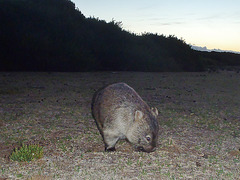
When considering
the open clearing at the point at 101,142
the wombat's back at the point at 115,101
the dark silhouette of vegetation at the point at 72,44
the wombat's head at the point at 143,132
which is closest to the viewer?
the open clearing at the point at 101,142

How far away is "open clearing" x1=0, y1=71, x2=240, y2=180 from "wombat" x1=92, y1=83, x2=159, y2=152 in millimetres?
205

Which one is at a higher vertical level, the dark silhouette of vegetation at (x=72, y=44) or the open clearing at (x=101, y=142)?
the dark silhouette of vegetation at (x=72, y=44)

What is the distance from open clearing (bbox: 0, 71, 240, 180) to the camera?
3.52 meters

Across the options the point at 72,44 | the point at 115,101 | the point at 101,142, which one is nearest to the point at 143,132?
the point at 115,101

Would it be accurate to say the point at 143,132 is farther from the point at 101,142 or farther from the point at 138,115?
the point at 101,142

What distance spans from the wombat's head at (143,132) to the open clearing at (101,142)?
15cm

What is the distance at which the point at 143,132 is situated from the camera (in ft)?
13.1

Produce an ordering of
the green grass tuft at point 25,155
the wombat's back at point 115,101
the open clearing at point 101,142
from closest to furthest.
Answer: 1. the open clearing at point 101,142
2. the green grass tuft at point 25,155
3. the wombat's back at point 115,101

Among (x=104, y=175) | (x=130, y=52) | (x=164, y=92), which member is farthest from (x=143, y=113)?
(x=130, y=52)

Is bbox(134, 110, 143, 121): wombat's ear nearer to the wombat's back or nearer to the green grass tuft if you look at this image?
the wombat's back

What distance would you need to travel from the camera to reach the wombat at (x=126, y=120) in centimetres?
400

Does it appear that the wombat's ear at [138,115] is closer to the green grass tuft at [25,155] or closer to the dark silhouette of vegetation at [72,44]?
the green grass tuft at [25,155]

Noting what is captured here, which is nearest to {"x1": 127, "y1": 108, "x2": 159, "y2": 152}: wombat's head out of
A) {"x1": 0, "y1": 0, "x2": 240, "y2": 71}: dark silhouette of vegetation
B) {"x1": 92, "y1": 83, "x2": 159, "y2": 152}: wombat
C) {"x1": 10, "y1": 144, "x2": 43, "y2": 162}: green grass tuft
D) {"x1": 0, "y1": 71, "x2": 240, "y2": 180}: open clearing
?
{"x1": 92, "y1": 83, "x2": 159, "y2": 152}: wombat

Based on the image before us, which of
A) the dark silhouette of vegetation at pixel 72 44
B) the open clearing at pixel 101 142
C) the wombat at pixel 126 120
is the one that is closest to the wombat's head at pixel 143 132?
the wombat at pixel 126 120
